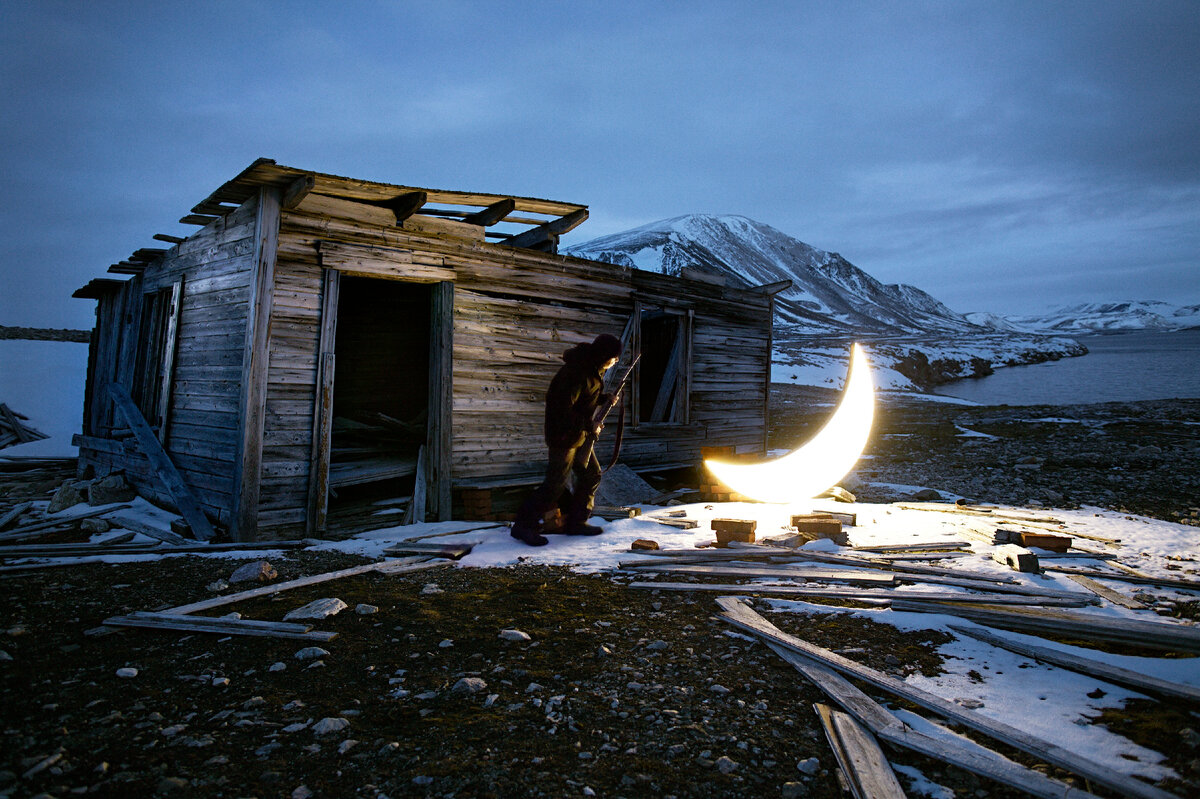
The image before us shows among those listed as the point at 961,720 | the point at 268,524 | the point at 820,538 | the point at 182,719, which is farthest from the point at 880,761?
the point at 268,524

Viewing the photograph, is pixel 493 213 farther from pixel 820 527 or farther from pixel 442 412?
pixel 820 527

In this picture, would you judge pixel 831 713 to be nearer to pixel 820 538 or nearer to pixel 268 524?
pixel 820 538

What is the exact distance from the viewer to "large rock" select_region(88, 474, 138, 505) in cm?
785

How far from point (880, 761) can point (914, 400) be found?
2779cm

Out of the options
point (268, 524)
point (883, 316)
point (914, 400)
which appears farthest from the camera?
point (883, 316)

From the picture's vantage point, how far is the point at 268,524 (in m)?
6.21

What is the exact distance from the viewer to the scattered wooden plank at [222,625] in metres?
3.55

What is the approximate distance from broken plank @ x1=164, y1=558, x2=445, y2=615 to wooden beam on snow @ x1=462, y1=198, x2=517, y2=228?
446 cm

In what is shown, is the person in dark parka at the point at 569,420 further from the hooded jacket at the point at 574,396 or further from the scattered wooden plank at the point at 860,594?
the scattered wooden plank at the point at 860,594

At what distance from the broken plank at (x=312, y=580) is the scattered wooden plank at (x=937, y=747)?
3.46m

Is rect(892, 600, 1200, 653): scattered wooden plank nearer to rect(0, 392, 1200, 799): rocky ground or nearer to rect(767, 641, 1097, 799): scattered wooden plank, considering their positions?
rect(0, 392, 1200, 799): rocky ground

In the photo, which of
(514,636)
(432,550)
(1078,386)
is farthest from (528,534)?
(1078,386)

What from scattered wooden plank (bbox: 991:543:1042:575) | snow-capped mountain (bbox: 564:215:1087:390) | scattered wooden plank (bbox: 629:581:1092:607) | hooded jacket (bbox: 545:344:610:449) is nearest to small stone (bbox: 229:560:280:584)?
hooded jacket (bbox: 545:344:610:449)

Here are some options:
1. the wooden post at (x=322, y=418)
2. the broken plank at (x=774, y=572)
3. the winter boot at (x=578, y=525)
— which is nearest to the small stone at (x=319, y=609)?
the broken plank at (x=774, y=572)
